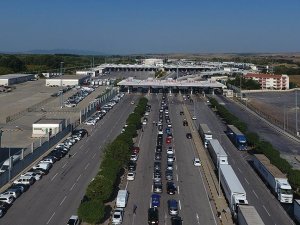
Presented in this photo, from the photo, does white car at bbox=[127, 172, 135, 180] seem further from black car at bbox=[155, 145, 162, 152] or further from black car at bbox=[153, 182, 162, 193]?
black car at bbox=[155, 145, 162, 152]

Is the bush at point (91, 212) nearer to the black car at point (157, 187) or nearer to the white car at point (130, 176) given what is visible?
the black car at point (157, 187)

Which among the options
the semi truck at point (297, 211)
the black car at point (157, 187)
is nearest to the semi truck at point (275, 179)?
the semi truck at point (297, 211)

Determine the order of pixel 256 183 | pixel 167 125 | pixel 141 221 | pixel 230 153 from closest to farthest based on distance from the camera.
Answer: pixel 141 221
pixel 256 183
pixel 230 153
pixel 167 125

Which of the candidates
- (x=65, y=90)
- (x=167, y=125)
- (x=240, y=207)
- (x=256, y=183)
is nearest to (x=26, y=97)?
(x=65, y=90)

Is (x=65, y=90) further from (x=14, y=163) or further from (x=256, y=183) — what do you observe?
(x=256, y=183)

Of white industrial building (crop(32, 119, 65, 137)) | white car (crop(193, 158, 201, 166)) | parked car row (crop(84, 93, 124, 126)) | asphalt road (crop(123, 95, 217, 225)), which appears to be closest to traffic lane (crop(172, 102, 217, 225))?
asphalt road (crop(123, 95, 217, 225))

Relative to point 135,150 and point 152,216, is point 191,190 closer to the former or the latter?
point 152,216

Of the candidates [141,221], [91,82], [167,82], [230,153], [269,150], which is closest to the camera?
[141,221]
